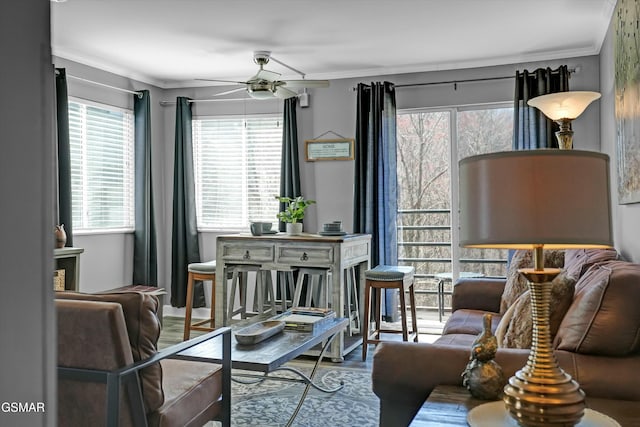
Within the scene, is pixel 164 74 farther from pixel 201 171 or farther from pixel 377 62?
pixel 377 62

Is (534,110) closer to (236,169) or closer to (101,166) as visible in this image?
(236,169)

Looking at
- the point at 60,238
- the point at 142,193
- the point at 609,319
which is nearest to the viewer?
the point at 609,319

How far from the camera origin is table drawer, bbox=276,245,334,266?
4301 millimetres

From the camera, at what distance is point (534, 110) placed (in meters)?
4.89

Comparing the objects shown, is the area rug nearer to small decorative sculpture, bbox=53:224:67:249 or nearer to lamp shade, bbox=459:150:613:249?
small decorative sculpture, bbox=53:224:67:249

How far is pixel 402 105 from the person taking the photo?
554 cm

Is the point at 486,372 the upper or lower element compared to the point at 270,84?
lower

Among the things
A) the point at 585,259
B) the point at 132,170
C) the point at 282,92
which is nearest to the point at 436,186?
the point at 282,92

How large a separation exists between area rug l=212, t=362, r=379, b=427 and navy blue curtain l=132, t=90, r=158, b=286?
7.96ft

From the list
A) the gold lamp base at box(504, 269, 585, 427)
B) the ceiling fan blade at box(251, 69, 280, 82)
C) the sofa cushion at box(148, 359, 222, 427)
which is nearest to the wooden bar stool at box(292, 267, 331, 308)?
the ceiling fan blade at box(251, 69, 280, 82)

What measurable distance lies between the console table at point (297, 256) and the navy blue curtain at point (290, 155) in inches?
41.5

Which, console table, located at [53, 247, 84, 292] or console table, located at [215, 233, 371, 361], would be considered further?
console table, located at [53, 247, 84, 292]

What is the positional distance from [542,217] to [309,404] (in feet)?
8.02

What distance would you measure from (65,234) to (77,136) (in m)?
1.00
